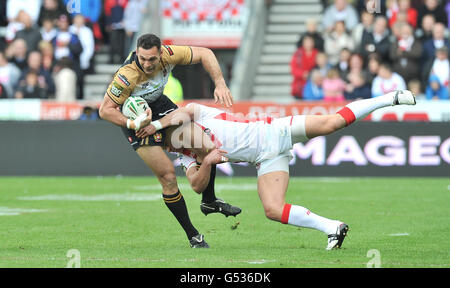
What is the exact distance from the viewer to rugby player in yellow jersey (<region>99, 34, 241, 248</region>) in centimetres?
992

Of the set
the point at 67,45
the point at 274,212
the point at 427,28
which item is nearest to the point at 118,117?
the point at 274,212

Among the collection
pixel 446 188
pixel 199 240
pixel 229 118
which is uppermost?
pixel 229 118

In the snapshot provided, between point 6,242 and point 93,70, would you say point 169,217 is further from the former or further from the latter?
point 93,70

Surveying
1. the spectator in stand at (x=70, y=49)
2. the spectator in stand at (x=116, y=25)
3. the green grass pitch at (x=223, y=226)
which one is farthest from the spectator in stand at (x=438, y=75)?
the spectator in stand at (x=70, y=49)

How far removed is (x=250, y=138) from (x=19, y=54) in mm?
14995

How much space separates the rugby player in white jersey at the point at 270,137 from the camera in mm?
9719

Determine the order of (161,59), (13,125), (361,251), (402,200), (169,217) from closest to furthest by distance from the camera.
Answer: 1. (361,251)
2. (161,59)
3. (169,217)
4. (402,200)
5. (13,125)

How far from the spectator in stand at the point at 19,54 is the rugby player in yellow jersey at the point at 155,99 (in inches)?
552

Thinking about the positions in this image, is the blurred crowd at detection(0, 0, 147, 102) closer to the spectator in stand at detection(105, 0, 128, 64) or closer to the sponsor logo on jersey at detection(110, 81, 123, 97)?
the spectator in stand at detection(105, 0, 128, 64)

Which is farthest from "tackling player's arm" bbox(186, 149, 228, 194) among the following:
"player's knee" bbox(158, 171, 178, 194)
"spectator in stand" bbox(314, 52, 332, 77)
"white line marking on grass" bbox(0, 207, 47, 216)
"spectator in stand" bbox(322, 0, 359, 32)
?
"spectator in stand" bbox(322, 0, 359, 32)

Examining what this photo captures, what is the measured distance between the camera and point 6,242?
10555 mm

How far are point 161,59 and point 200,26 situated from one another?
1601 centimetres

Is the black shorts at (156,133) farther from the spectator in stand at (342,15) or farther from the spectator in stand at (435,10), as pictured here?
the spectator in stand at (342,15)
